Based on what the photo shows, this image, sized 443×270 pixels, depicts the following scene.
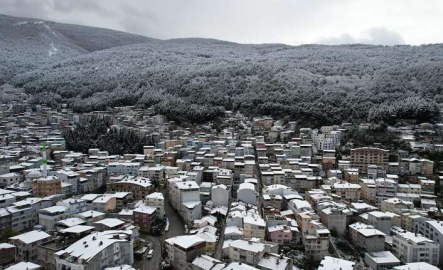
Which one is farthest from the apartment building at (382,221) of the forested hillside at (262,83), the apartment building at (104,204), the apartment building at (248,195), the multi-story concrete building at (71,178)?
the forested hillside at (262,83)

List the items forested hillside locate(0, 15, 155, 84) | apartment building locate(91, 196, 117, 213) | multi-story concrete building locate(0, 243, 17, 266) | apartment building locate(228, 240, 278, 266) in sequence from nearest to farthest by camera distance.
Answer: multi-story concrete building locate(0, 243, 17, 266)
apartment building locate(228, 240, 278, 266)
apartment building locate(91, 196, 117, 213)
forested hillside locate(0, 15, 155, 84)

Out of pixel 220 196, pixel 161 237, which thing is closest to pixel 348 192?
pixel 220 196

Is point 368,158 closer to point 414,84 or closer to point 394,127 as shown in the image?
point 394,127

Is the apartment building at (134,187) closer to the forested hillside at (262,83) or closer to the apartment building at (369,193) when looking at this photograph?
the apartment building at (369,193)

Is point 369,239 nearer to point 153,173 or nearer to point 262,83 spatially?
point 153,173

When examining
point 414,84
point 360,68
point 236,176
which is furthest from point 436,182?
point 360,68

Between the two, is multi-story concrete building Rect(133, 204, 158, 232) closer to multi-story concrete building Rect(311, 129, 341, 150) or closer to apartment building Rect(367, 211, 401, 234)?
apartment building Rect(367, 211, 401, 234)

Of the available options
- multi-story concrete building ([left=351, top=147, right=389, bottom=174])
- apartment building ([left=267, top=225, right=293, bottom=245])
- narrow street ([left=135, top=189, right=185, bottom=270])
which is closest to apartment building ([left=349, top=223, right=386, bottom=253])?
apartment building ([left=267, top=225, right=293, bottom=245])
